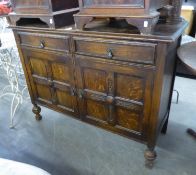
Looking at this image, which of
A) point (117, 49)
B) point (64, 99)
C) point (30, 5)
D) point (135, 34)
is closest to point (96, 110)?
point (64, 99)

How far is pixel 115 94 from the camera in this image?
1343 mm

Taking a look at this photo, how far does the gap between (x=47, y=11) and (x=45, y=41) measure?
223mm

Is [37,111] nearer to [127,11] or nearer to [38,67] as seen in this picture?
[38,67]

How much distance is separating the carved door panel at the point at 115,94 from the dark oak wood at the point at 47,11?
298 millimetres

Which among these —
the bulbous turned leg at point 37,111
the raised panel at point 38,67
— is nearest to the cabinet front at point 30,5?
the raised panel at point 38,67

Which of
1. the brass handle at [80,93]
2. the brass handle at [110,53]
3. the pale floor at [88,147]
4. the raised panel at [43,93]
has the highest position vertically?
the brass handle at [110,53]

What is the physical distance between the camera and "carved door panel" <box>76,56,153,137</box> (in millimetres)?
1214

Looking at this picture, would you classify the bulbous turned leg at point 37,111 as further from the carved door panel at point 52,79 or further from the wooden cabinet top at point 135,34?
the wooden cabinet top at point 135,34

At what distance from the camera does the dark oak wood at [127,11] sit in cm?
99

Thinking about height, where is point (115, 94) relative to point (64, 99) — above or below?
above

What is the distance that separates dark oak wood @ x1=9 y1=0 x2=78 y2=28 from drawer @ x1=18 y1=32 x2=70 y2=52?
92 mm

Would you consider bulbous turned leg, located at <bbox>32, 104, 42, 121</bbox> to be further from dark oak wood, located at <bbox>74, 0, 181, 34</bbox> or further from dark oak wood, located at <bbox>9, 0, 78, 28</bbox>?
dark oak wood, located at <bbox>74, 0, 181, 34</bbox>

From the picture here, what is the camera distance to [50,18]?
1.31 m

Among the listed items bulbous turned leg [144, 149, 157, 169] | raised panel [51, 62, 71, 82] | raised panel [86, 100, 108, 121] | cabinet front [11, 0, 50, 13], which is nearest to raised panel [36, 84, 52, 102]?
raised panel [51, 62, 71, 82]
